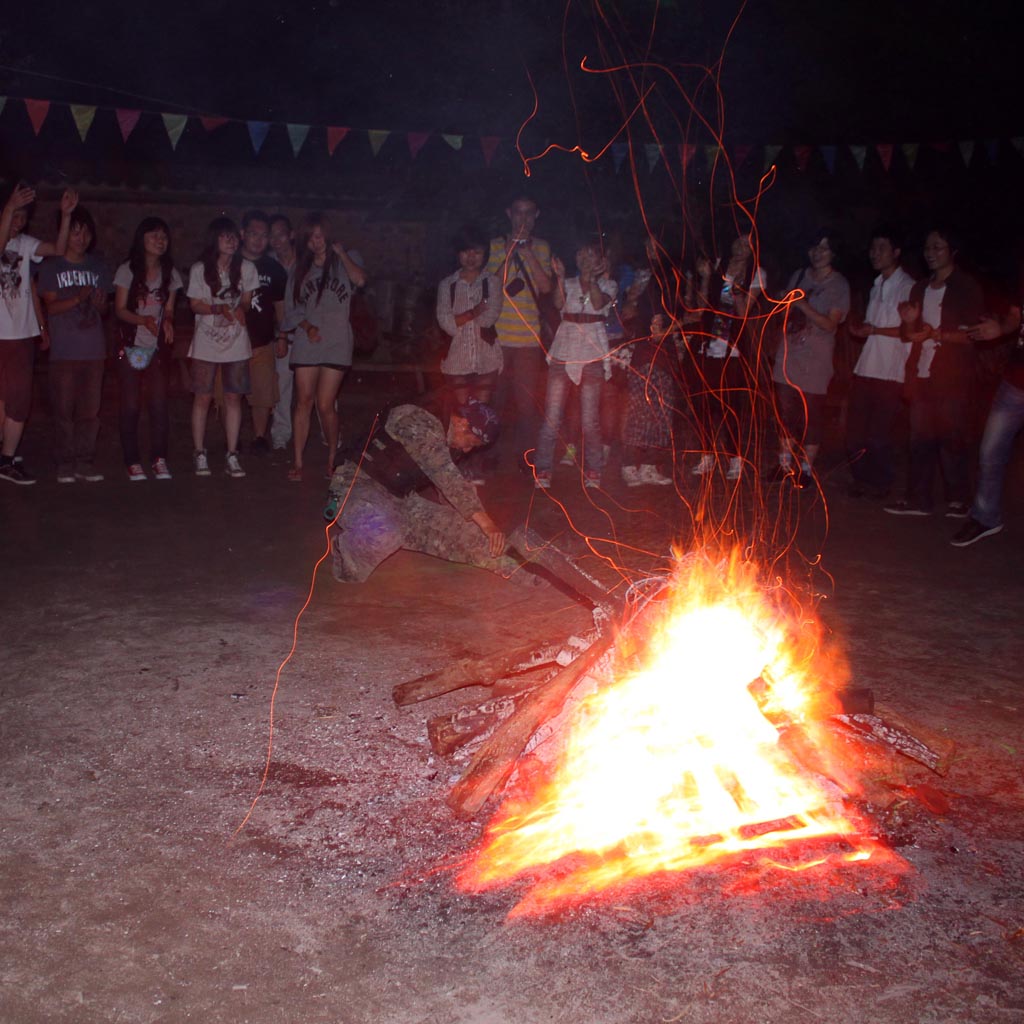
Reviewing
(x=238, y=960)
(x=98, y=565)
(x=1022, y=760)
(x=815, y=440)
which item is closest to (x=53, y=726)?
(x=238, y=960)

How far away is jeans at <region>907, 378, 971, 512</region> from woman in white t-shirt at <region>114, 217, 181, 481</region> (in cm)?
566

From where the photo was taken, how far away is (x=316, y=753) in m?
3.92

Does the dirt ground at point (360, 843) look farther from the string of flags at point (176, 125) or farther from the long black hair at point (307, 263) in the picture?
the string of flags at point (176, 125)

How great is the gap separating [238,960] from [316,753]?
1211mm

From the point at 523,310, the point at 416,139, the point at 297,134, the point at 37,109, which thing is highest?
the point at 416,139

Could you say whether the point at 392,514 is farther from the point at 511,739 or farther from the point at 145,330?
the point at 145,330

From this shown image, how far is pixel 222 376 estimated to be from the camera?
851 cm

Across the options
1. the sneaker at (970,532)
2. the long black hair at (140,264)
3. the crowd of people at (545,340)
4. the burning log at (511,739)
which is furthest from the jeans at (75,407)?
the sneaker at (970,532)

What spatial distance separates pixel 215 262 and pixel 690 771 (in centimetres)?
604

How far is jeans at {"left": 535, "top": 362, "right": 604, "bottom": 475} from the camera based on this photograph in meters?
8.21

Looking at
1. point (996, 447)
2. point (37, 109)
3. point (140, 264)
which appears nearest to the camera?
point (996, 447)

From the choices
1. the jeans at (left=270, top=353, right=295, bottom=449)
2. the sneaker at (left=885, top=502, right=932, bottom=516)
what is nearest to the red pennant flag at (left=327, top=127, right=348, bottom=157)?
the jeans at (left=270, top=353, right=295, bottom=449)

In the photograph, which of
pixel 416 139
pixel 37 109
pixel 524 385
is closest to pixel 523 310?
pixel 524 385

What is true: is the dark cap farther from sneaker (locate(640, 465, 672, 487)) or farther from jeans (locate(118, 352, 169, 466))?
jeans (locate(118, 352, 169, 466))
